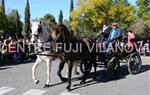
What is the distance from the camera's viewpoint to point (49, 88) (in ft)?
38.8

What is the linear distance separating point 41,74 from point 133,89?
15.8 feet

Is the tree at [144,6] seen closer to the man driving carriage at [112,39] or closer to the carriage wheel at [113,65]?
the man driving carriage at [112,39]

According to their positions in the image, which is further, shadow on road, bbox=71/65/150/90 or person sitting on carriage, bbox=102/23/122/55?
person sitting on carriage, bbox=102/23/122/55

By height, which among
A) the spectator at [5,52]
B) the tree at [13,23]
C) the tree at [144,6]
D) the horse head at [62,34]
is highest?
the tree at [13,23]

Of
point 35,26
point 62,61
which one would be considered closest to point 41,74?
point 62,61

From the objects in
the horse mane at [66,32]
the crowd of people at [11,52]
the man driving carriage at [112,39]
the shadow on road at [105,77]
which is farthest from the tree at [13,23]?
the horse mane at [66,32]

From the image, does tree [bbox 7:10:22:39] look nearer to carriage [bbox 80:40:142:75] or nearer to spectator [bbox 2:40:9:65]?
spectator [bbox 2:40:9:65]

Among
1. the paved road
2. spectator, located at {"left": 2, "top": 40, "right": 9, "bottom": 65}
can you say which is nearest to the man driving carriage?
the paved road

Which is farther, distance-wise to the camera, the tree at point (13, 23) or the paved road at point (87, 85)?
the tree at point (13, 23)

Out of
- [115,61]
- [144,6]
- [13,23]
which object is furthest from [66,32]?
[13,23]

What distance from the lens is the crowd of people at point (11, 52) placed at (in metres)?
20.6

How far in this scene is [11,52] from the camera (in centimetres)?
2134

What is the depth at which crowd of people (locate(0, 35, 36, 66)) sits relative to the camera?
67.7 ft

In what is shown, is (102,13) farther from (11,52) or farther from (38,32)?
(38,32)
